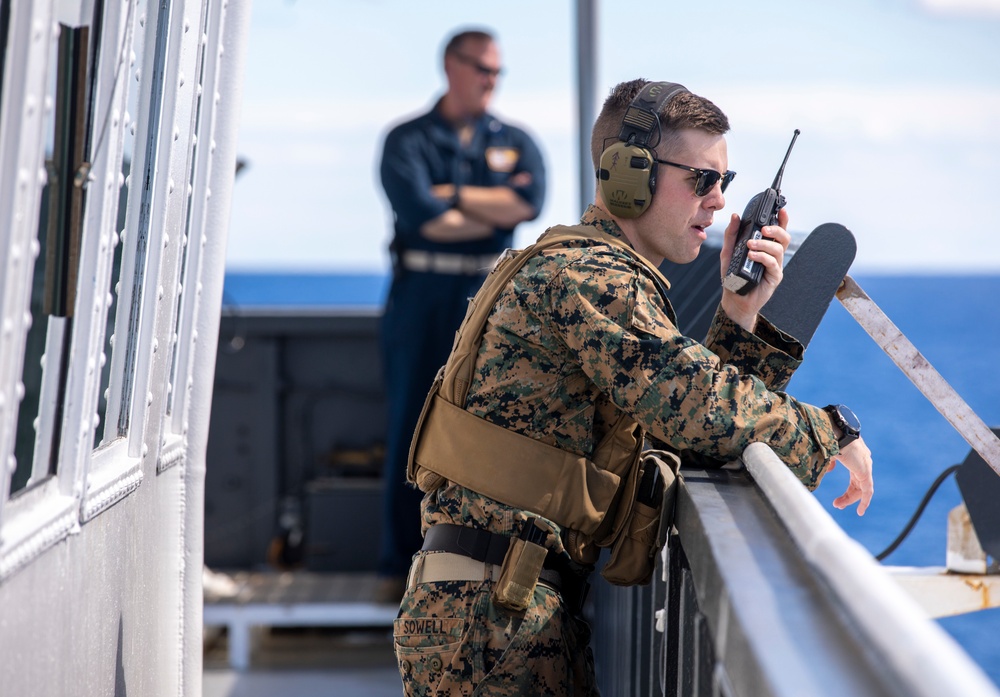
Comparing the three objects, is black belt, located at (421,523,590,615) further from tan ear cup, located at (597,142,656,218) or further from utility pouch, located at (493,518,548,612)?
tan ear cup, located at (597,142,656,218)

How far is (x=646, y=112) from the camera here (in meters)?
2.08

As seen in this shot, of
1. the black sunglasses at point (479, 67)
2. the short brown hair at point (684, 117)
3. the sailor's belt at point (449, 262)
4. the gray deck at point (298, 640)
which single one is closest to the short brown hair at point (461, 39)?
the black sunglasses at point (479, 67)

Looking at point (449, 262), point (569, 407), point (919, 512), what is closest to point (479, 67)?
point (449, 262)

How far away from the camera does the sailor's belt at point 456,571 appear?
78.7 inches

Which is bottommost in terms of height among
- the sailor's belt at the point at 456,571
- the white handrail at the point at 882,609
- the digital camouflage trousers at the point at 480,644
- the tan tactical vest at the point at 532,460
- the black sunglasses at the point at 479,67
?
the digital camouflage trousers at the point at 480,644

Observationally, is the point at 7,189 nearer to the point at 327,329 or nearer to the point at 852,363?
the point at 327,329

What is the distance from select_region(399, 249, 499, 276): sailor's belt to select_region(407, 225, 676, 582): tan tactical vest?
3.15m

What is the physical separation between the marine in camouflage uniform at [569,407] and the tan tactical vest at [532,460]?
2cm

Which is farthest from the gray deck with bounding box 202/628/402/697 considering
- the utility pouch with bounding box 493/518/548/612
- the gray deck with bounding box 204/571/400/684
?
the utility pouch with bounding box 493/518/548/612

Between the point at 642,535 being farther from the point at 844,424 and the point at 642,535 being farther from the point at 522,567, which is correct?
the point at 844,424

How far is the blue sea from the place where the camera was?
2325cm

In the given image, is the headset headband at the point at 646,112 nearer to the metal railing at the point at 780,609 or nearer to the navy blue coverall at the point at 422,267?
the metal railing at the point at 780,609

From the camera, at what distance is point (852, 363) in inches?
2233

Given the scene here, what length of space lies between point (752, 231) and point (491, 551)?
0.71 m
